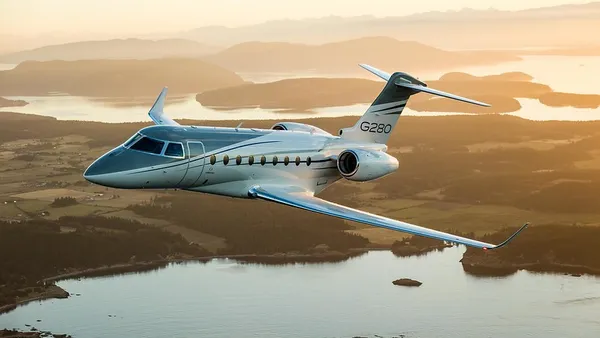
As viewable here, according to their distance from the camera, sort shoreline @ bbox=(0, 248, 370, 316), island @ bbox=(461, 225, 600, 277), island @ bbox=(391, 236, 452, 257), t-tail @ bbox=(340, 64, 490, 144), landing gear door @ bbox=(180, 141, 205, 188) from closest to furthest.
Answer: landing gear door @ bbox=(180, 141, 205, 188), t-tail @ bbox=(340, 64, 490, 144), shoreline @ bbox=(0, 248, 370, 316), island @ bbox=(461, 225, 600, 277), island @ bbox=(391, 236, 452, 257)

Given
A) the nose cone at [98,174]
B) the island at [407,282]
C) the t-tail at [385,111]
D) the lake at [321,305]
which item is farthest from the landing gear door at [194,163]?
the island at [407,282]

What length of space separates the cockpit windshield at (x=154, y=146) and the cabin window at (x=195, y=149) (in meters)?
0.41

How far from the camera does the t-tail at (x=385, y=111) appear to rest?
47.9 m

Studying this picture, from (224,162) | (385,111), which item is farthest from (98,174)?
(385,111)

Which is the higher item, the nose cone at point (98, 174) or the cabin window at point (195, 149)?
the cabin window at point (195, 149)

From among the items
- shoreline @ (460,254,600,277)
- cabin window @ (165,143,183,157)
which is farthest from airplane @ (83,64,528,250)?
shoreline @ (460,254,600,277)

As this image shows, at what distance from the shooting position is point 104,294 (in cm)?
11681

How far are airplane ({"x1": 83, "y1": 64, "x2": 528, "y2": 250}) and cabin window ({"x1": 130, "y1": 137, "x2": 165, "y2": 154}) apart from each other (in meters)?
0.04

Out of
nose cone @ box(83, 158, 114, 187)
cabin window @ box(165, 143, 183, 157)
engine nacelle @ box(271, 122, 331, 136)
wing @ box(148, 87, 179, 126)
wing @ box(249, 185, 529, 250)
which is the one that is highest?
wing @ box(148, 87, 179, 126)

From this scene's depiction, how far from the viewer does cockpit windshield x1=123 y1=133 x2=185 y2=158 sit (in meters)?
39.7

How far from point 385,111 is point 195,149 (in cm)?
1294

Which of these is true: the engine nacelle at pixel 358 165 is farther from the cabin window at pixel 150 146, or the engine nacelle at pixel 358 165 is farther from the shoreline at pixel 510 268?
the shoreline at pixel 510 268

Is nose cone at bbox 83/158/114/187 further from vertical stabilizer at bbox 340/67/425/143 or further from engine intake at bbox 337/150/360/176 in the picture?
vertical stabilizer at bbox 340/67/425/143

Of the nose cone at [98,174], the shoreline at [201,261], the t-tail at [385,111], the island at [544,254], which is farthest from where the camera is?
the island at [544,254]
